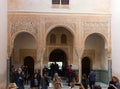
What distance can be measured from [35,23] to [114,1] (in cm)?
456

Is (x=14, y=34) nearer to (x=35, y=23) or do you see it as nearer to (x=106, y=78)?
(x=35, y=23)

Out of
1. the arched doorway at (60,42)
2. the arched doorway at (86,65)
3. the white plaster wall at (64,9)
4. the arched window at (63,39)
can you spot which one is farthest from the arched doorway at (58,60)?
the white plaster wall at (64,9)

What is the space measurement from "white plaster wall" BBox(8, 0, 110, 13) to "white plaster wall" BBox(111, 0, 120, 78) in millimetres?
777

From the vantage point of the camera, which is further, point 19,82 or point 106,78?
point 106,78

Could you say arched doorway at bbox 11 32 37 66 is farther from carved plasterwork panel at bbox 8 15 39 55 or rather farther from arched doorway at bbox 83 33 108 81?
arched doorway at bbox 83 33 108 81

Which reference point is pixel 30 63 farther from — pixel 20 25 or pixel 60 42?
pixel 20 25

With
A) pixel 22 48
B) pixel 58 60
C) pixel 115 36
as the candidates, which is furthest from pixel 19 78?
pixel 58 60

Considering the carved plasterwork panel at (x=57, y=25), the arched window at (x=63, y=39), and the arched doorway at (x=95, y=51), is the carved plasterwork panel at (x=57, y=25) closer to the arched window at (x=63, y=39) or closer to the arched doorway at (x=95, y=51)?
the arched doorway at (x=95, y=51)

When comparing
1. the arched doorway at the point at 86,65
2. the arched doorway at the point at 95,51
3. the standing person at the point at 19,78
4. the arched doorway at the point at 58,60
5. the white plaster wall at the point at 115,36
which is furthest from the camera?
the arched doorway at the point at 58,60

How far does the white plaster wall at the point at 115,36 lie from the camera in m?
16.2

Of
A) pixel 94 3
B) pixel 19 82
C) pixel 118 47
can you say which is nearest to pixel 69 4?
pixel 94 3

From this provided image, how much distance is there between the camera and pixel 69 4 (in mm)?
17891

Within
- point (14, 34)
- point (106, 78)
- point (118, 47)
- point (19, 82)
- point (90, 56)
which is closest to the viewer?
point (19, 82)

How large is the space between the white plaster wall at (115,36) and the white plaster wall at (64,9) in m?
0.78
